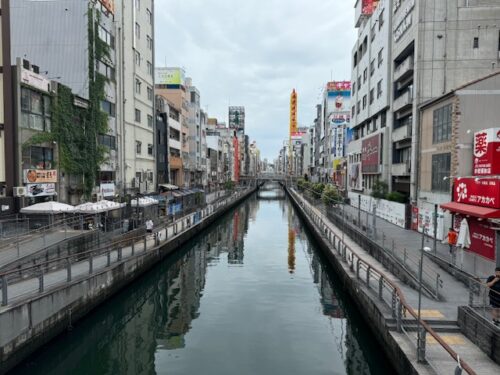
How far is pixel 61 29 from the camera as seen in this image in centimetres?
3341

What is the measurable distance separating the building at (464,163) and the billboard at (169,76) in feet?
Result: 159

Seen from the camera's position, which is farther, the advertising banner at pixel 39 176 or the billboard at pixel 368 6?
the billboard at pixel 368 6

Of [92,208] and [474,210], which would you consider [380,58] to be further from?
[92,208]

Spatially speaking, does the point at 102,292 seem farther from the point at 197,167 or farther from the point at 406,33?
the point at 197,167

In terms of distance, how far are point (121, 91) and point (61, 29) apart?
7.84m

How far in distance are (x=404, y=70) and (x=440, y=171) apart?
14.1m

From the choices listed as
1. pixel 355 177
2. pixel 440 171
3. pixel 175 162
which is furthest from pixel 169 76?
pixel 440 171

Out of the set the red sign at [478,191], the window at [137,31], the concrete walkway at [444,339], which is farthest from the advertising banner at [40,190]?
the red sign at [478,191]

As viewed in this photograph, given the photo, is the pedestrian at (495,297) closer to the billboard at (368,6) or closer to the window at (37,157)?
the window at (37,157)

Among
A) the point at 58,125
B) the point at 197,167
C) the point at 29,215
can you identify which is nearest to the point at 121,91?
the point at 58,125

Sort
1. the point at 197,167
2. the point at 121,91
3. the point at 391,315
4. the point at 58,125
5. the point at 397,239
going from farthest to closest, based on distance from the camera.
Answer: the point at 197,167 < the point at 121,91 < the point at 58,125 < the point at 397,239 < the point at 391,315

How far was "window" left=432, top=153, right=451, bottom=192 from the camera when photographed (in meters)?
26.4

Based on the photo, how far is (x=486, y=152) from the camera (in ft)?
70.6

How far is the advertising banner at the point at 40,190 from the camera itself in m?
25.8
